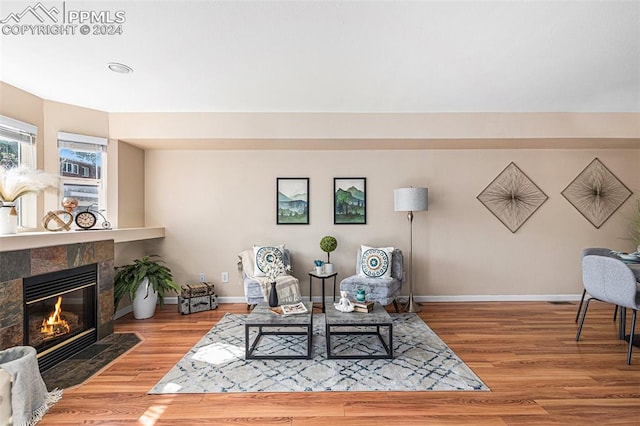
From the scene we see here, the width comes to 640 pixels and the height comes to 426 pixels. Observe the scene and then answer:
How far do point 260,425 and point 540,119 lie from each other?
441 centimetres

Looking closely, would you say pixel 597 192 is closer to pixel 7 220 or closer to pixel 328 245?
pixel 328 245

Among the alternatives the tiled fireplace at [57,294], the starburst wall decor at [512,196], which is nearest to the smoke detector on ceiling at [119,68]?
the tiled fireplace at [57,294]

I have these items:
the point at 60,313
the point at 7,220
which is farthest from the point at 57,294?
the point at 7,220

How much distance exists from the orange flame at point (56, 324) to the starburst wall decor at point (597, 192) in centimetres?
611

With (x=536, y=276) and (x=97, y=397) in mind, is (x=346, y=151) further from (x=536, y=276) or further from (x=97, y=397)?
(x=97, y=397)

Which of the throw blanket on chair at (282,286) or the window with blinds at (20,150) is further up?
the window with blinds at (20,150)

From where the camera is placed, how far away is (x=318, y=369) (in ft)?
8.23

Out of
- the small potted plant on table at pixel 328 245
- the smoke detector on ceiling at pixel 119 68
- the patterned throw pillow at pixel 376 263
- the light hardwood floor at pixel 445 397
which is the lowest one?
the light hardwood floor at pixel 445 397

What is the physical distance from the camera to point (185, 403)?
6.81ft

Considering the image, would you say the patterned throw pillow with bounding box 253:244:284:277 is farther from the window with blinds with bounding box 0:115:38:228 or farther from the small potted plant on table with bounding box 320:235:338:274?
the window with blinds with bounding box 0:115:38:228

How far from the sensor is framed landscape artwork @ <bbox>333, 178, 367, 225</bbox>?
4496 millimetres

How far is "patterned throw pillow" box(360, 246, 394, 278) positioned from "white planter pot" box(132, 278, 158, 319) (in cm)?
261

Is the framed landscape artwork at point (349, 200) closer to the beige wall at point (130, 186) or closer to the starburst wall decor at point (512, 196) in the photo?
the starburst wall decor at point (512, 196)

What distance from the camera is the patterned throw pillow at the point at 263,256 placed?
405 cm
